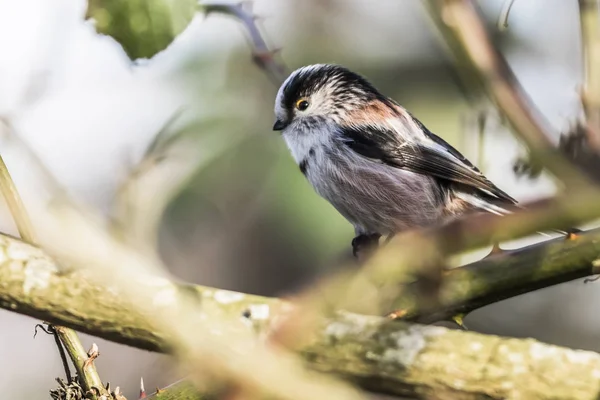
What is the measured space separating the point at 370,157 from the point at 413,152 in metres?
0.15

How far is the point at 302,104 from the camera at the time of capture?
10.00ft

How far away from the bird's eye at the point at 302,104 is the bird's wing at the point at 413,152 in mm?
169

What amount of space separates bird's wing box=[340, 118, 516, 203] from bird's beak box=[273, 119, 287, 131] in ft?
0.72

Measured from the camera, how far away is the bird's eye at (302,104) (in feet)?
9.93

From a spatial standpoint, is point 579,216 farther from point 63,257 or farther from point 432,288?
point 63,257

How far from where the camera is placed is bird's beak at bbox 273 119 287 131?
113 inches

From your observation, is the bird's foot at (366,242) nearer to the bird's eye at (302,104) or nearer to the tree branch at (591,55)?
the bird's eye at (302,104)

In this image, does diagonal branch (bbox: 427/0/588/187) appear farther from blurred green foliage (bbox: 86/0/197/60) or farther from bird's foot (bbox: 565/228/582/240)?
blurred green foliage (bbox: 86/0/197/60)

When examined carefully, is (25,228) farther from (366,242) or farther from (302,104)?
(302,104)

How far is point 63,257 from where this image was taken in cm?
117

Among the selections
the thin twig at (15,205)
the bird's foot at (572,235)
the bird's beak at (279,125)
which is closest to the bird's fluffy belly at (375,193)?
the bird's beak at (279,125)

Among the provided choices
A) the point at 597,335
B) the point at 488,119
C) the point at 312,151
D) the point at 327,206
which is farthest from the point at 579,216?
the point at 597,335

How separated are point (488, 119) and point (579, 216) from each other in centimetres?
52

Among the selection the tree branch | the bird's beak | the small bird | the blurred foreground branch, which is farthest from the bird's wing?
the blurred foreground branch
